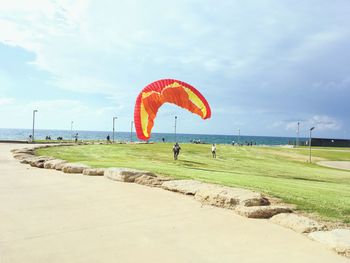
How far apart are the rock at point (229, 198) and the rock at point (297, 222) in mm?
1001

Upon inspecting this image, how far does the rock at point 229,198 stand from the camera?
10.2 metres

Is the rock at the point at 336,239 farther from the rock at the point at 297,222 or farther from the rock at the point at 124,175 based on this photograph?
the rock at the point at 124,175

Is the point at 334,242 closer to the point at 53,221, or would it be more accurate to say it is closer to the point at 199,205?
the point at 199,205

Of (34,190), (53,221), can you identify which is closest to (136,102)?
(34,190)

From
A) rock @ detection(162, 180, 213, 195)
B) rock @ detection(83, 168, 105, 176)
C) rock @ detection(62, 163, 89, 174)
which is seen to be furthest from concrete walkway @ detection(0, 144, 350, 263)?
rock @ detection(62, 163, 89, 174)

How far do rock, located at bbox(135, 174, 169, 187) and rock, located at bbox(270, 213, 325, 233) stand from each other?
5533 millimetres

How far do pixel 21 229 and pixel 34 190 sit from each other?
5514 mm

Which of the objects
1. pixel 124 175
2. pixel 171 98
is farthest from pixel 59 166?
pixel 171 98

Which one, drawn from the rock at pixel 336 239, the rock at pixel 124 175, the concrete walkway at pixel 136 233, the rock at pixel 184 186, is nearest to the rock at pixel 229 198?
the concrete walkway at pixel 136 233

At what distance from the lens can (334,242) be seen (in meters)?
7.41

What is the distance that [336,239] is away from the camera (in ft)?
24.5

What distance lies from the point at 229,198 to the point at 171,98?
15994 mm

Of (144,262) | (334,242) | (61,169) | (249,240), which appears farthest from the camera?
(61,169)

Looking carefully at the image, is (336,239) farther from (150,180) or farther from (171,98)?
(171,98)
